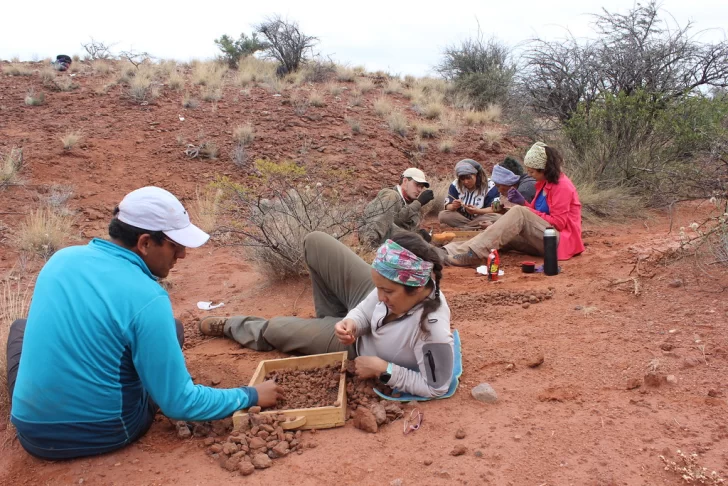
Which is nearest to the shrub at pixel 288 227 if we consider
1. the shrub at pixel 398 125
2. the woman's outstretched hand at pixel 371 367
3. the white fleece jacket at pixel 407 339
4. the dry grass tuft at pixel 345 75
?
the white fleece jacket at pixel 407 339

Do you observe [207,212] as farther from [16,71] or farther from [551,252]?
[16,71]

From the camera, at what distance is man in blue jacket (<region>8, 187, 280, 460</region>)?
2217mm

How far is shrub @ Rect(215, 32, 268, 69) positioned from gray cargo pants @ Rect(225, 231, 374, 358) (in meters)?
16.7

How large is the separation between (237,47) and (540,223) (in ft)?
52.8

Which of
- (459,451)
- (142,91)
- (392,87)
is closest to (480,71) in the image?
(392,87)

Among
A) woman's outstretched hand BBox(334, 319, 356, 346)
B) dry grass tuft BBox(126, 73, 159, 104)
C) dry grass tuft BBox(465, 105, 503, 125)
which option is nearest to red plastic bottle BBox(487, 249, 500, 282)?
woman's outstretched hand BBox(334, 319, 356, 346)

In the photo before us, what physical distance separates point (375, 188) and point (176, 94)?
20.6 feet

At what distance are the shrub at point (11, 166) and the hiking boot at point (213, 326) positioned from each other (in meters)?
6.79

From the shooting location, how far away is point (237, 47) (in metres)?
19.2

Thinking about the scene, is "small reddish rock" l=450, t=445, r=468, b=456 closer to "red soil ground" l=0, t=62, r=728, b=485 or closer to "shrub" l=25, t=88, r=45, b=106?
"red soil ground" l=0, t=62, r=728, b=485

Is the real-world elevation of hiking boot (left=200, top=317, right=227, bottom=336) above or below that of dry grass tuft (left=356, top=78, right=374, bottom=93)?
below

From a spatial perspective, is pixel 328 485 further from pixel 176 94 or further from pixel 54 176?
pixel 176 94

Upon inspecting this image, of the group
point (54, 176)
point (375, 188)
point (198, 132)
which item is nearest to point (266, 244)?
point (375, 188)

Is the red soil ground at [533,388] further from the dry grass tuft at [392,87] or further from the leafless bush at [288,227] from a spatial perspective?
the dry grass tuft at [392,87]
